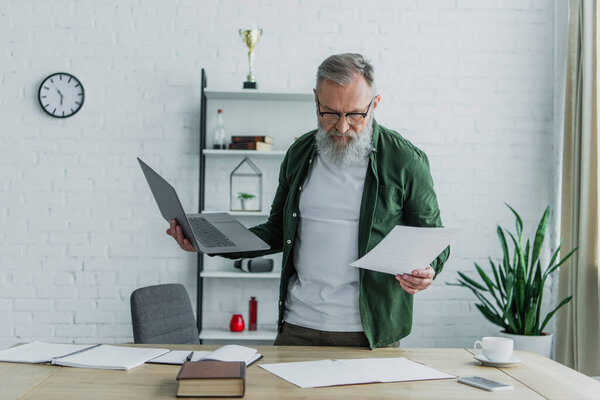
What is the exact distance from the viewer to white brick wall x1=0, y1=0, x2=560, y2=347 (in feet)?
12.3

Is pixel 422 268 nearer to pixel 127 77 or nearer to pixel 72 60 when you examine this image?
pixel 127 77

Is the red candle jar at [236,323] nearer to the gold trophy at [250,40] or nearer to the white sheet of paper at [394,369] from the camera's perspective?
the gold trophy at [250,40]

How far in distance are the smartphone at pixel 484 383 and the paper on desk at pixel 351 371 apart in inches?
2.3

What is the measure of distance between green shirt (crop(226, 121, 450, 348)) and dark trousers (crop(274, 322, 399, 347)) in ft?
0.18

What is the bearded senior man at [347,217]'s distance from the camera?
74.6 inches

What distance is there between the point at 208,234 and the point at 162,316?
791 mm

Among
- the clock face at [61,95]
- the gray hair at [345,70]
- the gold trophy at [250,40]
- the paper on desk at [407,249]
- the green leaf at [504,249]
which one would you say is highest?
the gold trophy at [250,40]

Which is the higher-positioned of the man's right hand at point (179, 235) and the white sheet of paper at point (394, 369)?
the man's right hand at point (179, 235)

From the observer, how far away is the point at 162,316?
2531 millimetres

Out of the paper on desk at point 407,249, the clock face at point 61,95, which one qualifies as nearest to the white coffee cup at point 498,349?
the paper on desk at point 407,249

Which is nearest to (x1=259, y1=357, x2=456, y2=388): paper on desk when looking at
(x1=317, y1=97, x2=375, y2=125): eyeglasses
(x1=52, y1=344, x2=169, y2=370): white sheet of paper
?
(x1=52, y1=344, x2=169, y2=370): white sheet of paper

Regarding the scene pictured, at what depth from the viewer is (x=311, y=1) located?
12.6 feet

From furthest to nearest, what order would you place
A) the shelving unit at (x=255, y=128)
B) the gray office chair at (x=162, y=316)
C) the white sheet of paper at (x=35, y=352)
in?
the shelving unit at (x=255, y=128), the gray office chair at (x=162, y=316), the white sheet of paper at (x=35, y=352)

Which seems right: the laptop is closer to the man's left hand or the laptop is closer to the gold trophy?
the man's left hand
